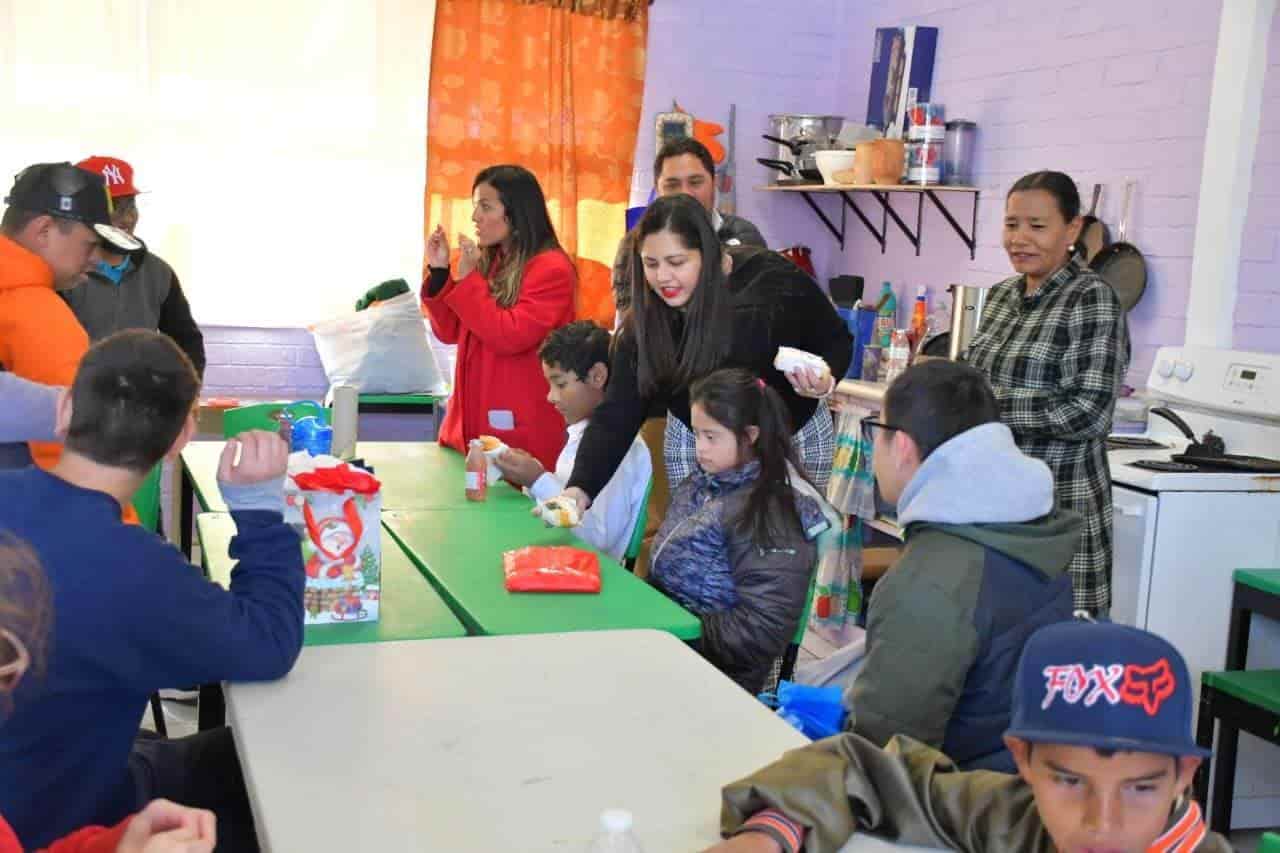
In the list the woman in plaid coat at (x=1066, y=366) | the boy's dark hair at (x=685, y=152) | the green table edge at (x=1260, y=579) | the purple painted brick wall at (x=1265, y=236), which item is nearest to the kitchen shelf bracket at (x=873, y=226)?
the boy's dark hair at (x=685, y=152)

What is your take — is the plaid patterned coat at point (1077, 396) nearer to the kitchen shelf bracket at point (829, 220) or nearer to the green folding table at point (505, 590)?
the green folding table at point (505, 590)

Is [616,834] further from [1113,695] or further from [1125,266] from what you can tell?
[1125,266]

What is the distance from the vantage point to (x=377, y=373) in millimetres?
5043

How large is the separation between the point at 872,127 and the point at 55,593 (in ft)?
13.8

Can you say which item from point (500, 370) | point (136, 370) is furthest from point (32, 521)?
point (500, 370)

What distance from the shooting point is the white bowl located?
4.97m

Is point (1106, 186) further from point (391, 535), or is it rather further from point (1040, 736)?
point (1040, 736)

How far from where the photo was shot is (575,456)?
3113 mm

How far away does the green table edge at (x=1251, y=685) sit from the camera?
9.11ft

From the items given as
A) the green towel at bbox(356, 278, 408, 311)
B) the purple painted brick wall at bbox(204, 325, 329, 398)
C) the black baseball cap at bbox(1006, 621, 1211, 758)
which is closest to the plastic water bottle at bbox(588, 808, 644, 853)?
the black baseball cap at bbox(1006, 621, 1211, 758)

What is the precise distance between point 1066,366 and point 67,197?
83.5 inches

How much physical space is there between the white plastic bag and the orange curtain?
17.2 inches

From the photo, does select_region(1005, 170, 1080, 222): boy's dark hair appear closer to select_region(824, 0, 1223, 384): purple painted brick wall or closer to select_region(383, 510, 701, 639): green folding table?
select_region(824, 0, 1223, 384): purple painted brick wall

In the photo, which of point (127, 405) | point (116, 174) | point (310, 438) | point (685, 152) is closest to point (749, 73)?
point (685, 152)
